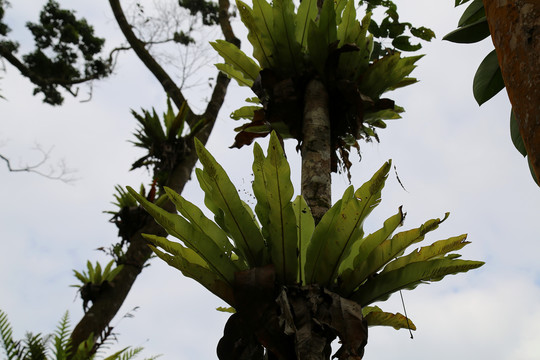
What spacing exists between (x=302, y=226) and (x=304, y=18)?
3.16 ft

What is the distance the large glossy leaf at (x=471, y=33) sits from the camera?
1356 millimetres

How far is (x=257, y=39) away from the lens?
69.9 inches

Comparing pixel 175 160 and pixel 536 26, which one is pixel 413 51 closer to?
pixel 536 26

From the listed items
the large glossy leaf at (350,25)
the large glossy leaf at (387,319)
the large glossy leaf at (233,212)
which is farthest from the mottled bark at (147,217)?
the large glossy leaf at (350,25)

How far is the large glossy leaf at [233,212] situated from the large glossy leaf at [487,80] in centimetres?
81

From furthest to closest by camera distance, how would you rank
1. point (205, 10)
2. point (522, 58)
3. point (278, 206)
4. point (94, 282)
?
point (205, 10) < point (94, 282) < point (278, 206) < point (522, 58)

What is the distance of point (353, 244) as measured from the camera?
1250 millimetres

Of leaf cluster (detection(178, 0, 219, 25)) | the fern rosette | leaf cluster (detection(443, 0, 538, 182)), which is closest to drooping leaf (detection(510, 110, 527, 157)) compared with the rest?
leaf cluster (detection(443, 0, 538, 182))

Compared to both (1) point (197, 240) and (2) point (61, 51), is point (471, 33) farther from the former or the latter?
(2) point (61, 51)

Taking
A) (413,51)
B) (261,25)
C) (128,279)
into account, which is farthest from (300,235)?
(128,279)

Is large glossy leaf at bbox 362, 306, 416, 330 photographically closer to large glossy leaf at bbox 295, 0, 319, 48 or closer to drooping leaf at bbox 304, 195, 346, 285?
drooping leaf at bbox 304, 195, 346, 285

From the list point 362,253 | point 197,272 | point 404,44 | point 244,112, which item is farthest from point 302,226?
point 404,44

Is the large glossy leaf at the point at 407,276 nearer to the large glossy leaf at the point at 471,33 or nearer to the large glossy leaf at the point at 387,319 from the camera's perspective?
the large glossy leaf at the point at 387,319

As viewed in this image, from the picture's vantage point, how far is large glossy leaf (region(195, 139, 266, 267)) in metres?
1.21
